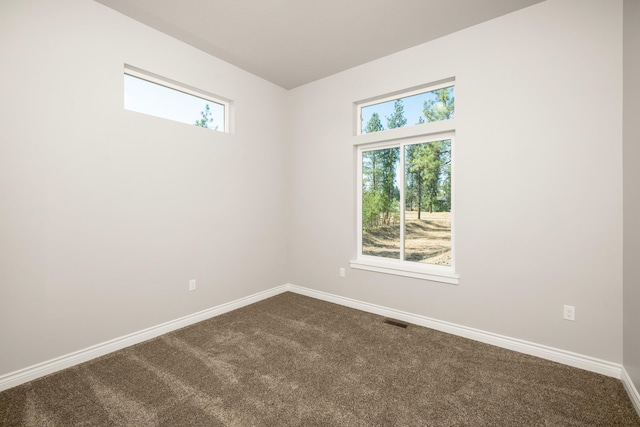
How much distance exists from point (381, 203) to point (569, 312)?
2003 mm

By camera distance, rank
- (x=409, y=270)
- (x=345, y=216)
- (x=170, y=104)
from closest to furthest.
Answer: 1. (x=170, y=104)
2. (x=409, y=270)
3. (x=345, y=216)

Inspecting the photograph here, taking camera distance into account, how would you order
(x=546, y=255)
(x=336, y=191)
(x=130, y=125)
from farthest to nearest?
(x=336, y=191) → (x=130, y=125) → (x=546, y=255)

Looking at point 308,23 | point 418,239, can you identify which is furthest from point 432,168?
point 308,23

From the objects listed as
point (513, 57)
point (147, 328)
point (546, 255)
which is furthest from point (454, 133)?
point (147, 328)

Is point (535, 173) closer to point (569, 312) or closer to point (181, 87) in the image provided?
point (569, 312)

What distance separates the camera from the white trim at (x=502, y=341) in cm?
221

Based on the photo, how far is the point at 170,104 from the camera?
3041 millimetres

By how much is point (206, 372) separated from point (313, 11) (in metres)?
3.08

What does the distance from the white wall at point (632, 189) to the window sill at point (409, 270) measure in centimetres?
117

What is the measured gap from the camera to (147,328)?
9.11 feet

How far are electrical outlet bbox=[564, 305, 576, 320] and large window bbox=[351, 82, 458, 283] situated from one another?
0.85m

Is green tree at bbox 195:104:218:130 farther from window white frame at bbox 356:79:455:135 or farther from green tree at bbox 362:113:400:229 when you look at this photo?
green tree at bbox 362:113:400:229

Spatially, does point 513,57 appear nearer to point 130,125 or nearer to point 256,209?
point 256,209

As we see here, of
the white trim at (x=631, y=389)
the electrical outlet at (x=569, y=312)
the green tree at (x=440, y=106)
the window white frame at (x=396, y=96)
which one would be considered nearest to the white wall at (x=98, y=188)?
the window white frame at (x=396, y=96)
